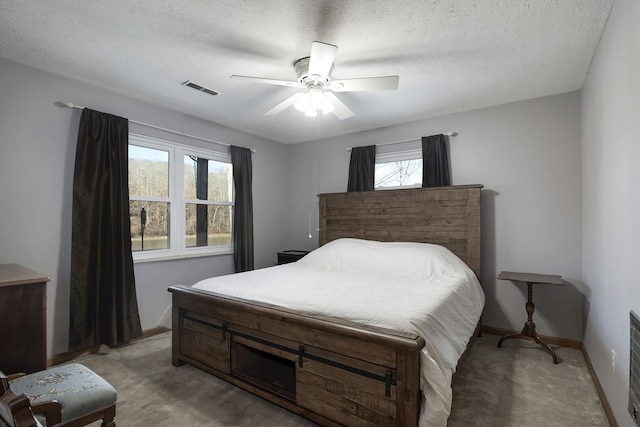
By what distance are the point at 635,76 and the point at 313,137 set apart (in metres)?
3.71

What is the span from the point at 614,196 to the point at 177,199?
3.95 metres

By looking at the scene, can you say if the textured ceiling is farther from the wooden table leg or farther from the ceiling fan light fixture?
the wooden table leg

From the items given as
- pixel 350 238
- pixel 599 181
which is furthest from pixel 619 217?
pixel 350 238

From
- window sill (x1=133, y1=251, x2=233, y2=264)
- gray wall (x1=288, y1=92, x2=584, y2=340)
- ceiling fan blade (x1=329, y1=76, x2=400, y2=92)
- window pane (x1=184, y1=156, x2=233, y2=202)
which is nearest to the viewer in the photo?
ceiling fan blade (x1=329, y1=76, x2=400, y2=92)

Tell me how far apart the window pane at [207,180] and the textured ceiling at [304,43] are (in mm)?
934

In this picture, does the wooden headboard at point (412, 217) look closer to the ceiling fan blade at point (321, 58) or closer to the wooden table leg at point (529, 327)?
the wooden table leg at point (529, 327)

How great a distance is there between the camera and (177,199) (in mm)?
3711

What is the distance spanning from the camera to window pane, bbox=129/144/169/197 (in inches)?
132

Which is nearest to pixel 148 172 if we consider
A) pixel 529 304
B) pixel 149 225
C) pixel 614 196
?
pixel 149 225

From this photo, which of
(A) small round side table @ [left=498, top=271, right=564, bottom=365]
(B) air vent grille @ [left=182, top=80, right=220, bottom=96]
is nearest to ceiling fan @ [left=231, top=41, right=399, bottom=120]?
(B) air vent grille @ [left=182, top=80, right=220, bottom=96]

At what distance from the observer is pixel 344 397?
174cm

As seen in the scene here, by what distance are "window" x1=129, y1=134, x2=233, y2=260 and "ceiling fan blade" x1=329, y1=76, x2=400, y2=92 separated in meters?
2.26

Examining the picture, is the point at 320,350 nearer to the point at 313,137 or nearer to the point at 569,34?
the point at 569,34

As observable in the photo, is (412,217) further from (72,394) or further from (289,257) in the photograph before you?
(72,394)
